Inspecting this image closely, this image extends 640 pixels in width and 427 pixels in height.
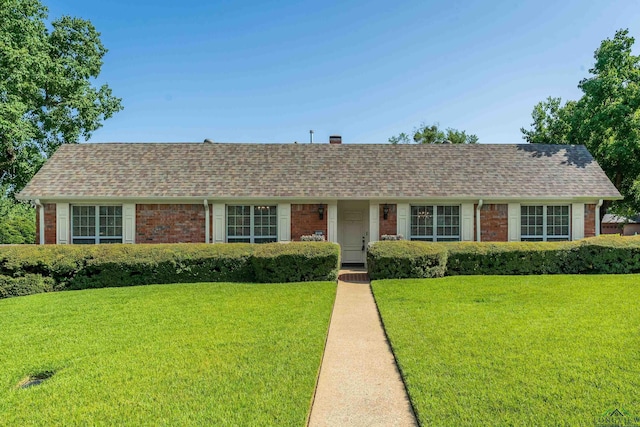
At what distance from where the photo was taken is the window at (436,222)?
13906 millimetres

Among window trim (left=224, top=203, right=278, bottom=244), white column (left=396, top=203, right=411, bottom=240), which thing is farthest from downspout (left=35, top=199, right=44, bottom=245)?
white column (left=396, top=203, right=411, bottom=240)

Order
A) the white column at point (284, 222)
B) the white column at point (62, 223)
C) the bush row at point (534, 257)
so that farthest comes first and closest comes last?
the white column at point (284, 222), the white column at point (62, 223), the bush row at point (534, 257)

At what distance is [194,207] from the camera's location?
13812mm

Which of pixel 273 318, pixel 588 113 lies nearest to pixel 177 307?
pixel 273 318

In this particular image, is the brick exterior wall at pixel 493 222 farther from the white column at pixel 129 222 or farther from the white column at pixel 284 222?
the white column at pixel 129 222

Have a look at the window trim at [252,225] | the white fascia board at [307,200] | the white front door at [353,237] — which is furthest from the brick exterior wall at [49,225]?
the white front door at [353,237]

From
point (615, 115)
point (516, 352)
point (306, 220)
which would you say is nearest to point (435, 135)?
point (615, 115)

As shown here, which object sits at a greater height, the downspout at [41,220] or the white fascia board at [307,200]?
the white fascia board at [307,200]

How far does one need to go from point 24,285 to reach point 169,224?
4714mm

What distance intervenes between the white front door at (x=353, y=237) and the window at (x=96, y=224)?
8.44 metres

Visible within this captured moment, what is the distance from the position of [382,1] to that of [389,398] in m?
12.7

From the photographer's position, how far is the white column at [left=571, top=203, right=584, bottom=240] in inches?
541

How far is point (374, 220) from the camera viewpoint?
13906mm

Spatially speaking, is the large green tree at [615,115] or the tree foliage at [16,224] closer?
the large green tree at [615,115]
